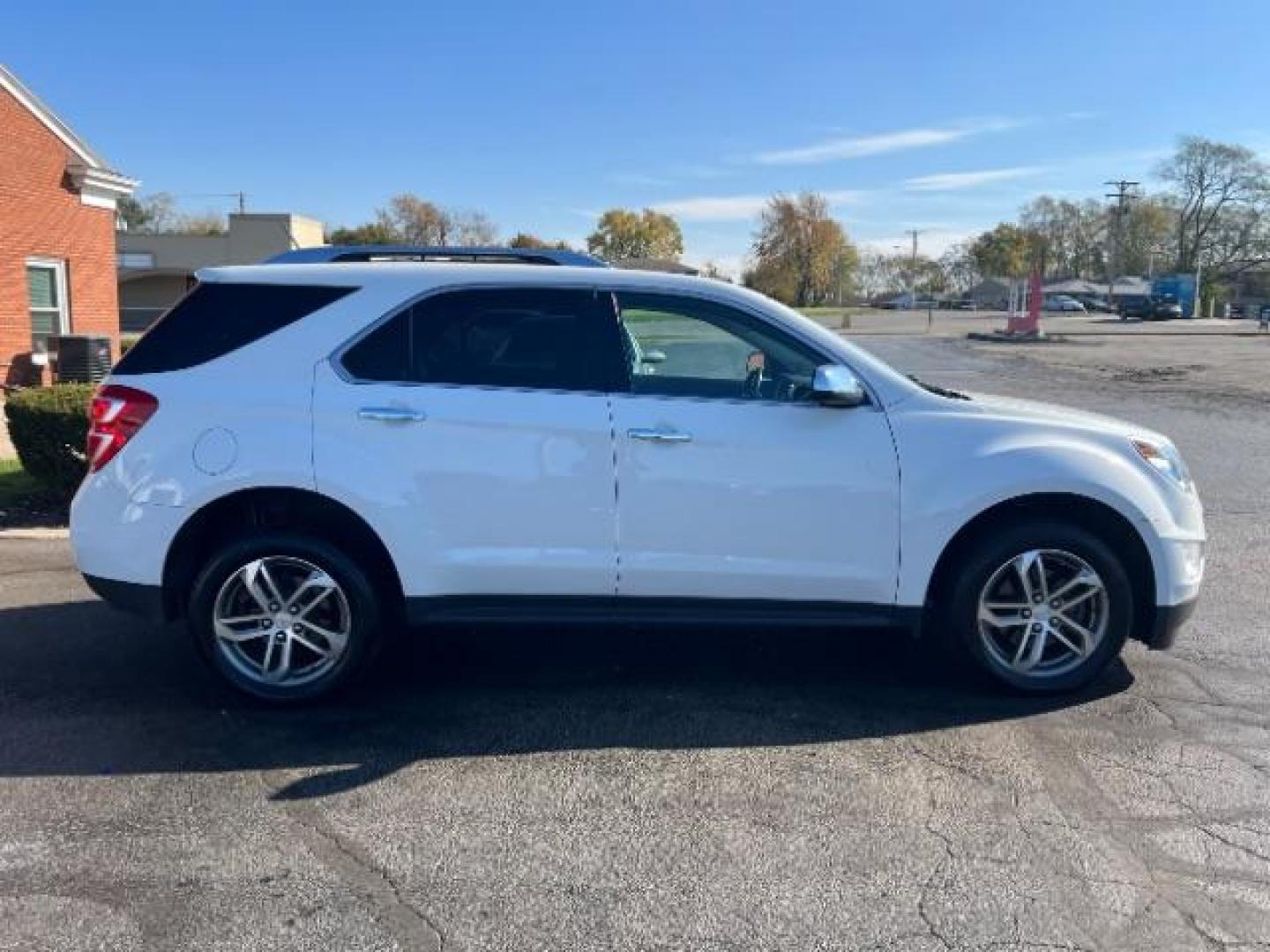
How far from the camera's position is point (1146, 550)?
436cm

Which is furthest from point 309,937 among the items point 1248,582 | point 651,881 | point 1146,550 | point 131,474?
point 1248,582

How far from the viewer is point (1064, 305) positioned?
105m

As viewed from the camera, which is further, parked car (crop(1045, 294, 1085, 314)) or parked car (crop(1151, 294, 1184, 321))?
parked car (crop(1045, 294, 1085, 314))

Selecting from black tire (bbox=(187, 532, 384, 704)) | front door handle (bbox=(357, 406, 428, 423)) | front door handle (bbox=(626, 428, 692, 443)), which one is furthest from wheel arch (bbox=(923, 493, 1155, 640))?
black tire (bbox=(187, 532, 384, 704))

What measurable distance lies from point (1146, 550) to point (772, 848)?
2.22 m

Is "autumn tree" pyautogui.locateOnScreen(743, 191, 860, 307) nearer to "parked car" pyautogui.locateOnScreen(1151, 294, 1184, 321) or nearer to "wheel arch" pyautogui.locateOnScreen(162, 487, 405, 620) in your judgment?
"parked car" pyautogui.locateOnScreen(1151, 294, 1184, 321)

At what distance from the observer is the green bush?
7496 millimetres

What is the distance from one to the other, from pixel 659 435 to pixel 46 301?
1774 cm

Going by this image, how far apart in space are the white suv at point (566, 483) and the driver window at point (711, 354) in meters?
0.01

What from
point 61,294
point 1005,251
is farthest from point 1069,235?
point 61,294

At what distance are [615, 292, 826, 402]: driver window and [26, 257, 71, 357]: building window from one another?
53.3 ft

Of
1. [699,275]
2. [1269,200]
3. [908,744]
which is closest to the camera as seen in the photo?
[908,744]

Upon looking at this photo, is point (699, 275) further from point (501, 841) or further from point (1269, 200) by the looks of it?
point (1269, 200)

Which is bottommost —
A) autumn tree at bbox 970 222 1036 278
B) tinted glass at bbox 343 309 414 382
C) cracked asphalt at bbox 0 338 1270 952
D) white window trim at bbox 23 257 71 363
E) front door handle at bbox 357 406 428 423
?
cracked asphalt at bbox 0 338 1270 952
